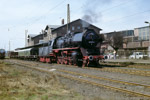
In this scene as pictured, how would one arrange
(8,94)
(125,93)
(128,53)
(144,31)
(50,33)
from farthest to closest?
1. (144,31)
2. (50,33)
3. (128,53)
4. (125,93)
5. (8,94)

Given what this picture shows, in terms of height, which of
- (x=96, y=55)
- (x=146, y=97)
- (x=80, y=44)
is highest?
(x=80, y=44)

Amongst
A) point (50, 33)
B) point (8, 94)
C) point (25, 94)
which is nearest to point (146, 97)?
point (25, 94)

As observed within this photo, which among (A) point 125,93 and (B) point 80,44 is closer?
(A) point 125,93

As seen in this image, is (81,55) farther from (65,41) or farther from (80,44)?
(65,41)

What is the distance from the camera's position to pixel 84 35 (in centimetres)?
1766

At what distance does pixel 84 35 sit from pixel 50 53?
8670 mm

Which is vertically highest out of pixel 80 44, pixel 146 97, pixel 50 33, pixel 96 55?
pixel 50 33

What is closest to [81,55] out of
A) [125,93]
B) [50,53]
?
[50,53]

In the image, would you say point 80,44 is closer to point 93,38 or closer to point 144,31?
point 93,38

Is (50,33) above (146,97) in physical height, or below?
above

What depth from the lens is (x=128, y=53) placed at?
34.4 m

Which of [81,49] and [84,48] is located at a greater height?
[84,48]

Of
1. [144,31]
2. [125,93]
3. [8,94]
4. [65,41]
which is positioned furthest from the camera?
[144,31]

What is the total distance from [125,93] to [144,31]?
227 ft
